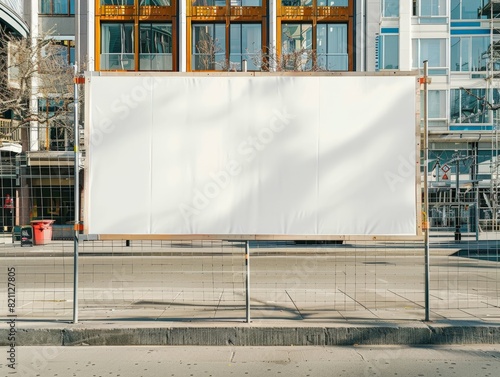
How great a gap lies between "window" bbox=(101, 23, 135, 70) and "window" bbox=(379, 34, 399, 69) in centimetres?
1519

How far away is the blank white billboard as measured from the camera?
23.5 ft

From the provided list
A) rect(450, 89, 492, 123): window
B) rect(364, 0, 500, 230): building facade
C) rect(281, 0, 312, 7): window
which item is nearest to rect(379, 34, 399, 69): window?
rect(364, 0, 500, 230): building facade

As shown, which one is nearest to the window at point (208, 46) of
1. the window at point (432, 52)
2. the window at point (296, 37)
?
the window at point (296, 37)

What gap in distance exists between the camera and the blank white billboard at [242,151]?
→ 7.17 metres

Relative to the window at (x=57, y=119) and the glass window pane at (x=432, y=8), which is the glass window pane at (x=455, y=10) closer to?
the glass window pane at (x=432, y=8)

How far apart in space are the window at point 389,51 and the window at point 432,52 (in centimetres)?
127

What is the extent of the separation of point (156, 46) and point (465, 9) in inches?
764

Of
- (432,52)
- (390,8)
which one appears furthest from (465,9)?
(390,8)

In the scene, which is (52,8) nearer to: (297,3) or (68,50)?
(68,50)

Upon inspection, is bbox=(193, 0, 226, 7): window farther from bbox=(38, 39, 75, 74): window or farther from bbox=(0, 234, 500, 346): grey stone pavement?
bbox=(0, 234, 500, 346): grey stone pavement

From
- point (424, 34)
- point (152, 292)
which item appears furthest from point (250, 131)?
point (424, 34)

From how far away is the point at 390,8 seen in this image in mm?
34719

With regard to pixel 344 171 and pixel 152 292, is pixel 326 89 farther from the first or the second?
pixel 152 292

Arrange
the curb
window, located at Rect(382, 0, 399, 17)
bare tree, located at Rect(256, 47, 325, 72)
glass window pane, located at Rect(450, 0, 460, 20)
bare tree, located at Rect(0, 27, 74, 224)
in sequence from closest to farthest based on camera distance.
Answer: the curb
bare tree, located at Rect(0, 27, 74, 224)
bare tree, located at Rect(256, 47, 325, 72)
window, located at Rect(382, 0, 399, 17)
glass window pane, located at Rect(450, 0, 460, 20)
